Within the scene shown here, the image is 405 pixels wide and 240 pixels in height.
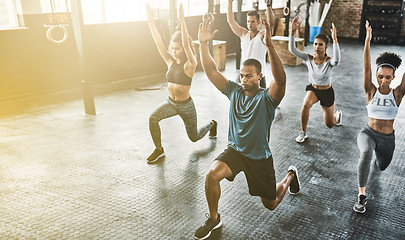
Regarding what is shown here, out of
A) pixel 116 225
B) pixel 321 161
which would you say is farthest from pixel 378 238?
pixel 116 225

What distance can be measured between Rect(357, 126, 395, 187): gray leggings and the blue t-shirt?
95 centimetres

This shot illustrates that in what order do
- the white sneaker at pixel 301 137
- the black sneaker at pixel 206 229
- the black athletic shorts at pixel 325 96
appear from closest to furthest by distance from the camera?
1. the black sneaker at pixel 206 229
2. the black athletic shorts at pixel 325 96
3. the white sneaker at pixel 301 137

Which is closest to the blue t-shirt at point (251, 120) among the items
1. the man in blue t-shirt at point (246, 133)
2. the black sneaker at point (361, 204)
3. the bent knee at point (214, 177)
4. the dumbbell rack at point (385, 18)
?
the man in blue t-shirt at point (246, 133)

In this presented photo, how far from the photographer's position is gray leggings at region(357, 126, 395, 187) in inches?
118

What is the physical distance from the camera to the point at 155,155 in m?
4.04

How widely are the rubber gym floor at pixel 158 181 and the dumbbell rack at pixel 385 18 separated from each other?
7.88 m

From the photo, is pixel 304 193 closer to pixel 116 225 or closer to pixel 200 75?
pixel 116 225

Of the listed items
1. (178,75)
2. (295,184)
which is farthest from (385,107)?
(178,75)

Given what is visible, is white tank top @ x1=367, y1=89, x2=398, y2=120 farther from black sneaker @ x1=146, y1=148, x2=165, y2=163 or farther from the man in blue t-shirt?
black sneaker @ x1=146, y1=148, x2=165, y2=163

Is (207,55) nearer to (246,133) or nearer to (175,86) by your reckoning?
(246,133)

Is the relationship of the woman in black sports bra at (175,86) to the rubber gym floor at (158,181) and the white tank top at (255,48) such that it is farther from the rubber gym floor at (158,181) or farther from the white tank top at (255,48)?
the white tank top at (255,48)

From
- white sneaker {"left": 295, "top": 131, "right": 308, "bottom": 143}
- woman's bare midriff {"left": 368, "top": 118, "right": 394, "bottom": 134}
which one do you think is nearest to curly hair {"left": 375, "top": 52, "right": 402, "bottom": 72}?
woman's bare midriff {"left": 368, "top": 118, "right": 394, "bottom": 134}

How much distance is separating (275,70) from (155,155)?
213 centimetres

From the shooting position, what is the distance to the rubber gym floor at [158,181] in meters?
2.85
